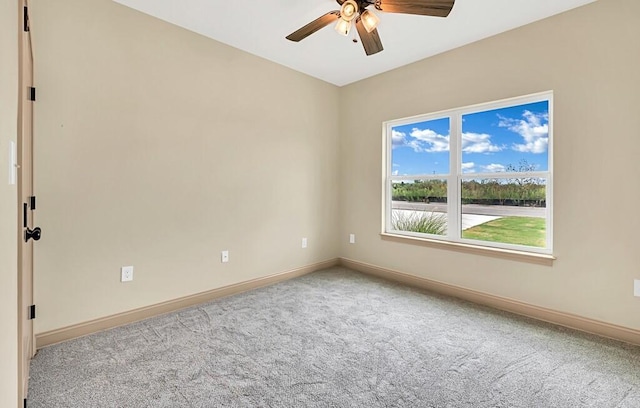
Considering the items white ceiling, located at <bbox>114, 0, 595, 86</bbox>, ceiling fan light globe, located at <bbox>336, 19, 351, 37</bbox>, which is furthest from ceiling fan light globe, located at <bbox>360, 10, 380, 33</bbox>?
white ceiling, located at <bbox>114, 0, 595, 86</bbox>

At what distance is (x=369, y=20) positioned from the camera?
2.12 metres

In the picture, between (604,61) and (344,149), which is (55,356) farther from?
(604,61)

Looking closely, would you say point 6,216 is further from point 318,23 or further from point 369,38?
point 369,38

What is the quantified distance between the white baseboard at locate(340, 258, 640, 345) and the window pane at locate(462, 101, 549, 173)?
1248 mm

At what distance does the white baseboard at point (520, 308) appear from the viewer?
2.33 metres

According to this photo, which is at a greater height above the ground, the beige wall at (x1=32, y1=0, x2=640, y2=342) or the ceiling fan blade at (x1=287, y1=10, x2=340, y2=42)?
the ceiling fan blade at (x1=287, y1=10, x2=340, y2=42)

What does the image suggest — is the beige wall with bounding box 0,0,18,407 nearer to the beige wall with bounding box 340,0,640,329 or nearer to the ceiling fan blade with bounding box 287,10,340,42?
the ceiling fan blade with bounding box 287,10,340,42

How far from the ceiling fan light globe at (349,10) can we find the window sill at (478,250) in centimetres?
238

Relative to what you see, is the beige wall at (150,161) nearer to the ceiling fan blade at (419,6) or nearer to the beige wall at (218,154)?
the beige wall at (218,154)

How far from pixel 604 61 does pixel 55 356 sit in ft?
14.7

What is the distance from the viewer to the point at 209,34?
2.92 metres

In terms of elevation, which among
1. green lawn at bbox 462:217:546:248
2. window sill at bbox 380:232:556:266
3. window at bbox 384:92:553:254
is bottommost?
window sill at bbox 380:232:556:266

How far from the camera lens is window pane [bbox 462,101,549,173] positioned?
9.13 ft

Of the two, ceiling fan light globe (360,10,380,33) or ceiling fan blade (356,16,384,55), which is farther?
ceiling fan blade (356,16,384,55)
